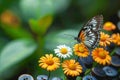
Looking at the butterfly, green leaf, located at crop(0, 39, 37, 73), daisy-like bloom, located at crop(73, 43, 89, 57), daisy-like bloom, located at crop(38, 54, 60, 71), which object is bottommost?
daisy-like bloom, located at crop(38, 54, 60, 71)

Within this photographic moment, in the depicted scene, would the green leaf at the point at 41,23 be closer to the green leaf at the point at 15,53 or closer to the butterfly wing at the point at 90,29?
the green leaf at the point at 15,53

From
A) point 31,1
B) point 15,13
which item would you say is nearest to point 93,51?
point 31,1

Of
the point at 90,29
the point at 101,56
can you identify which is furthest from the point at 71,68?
the point at 90,29

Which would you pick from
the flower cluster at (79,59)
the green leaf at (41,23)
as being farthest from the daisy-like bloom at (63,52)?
the green leaf at (41,23)

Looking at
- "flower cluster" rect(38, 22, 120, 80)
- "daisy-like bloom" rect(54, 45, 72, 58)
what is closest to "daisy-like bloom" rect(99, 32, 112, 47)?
"flower cluster" rect(38, 22, 120, 80)

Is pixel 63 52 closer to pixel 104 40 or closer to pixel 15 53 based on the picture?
pixel 104 40

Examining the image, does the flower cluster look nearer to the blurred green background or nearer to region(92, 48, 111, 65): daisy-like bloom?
region(92, 48, 111, 65): daisy-like bloom

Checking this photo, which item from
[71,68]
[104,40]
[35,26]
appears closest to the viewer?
[71,68]

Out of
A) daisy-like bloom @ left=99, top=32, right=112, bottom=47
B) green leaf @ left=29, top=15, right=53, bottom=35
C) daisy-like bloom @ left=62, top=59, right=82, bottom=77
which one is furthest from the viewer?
green leaf @ left=29, top=15, right=53, bottom=35
